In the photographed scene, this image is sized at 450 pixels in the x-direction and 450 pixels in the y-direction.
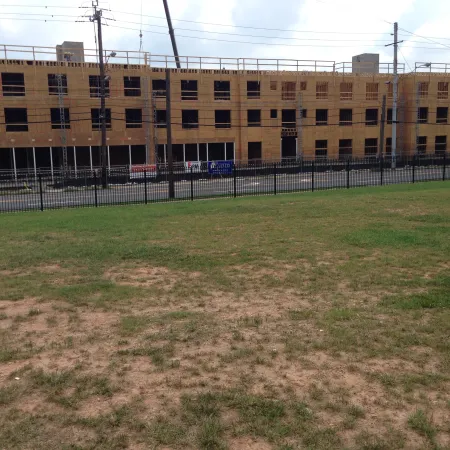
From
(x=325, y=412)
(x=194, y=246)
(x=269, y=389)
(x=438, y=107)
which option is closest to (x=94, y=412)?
(x=269, y=389)

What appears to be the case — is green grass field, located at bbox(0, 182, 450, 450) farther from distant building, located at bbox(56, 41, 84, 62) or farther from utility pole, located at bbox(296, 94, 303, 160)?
utility pole, located at bbox(296, 94, 303, 160)

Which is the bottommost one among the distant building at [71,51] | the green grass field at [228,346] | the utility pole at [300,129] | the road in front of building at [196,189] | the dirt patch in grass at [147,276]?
the road in front of building at [196,189]

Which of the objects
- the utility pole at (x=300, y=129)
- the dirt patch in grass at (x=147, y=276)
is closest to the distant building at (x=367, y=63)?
the utility pole at (x=300, y=129)

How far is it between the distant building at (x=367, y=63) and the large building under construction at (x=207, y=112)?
126 mm

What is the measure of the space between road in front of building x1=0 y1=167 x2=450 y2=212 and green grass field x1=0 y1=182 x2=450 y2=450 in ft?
52.8

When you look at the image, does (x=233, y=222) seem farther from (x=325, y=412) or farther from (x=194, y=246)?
(x=325, y=412)

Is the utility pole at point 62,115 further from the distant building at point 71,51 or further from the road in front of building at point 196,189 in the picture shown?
the road in front of building at point 196,189

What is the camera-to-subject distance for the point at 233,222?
50.3ft

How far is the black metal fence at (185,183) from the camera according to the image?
1101 inches

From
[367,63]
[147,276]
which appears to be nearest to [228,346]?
[147,276]

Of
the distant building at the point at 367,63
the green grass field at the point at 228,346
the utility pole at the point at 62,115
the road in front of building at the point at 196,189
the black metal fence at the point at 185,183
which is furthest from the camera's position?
the distant building at the point at 367,63

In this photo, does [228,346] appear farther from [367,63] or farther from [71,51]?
[367,63]

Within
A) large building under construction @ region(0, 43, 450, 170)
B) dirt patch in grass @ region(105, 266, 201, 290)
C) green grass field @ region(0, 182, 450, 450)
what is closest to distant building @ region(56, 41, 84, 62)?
large building under construction @ region(0, 43, 450, 170)

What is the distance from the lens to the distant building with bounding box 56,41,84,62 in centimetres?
4909
